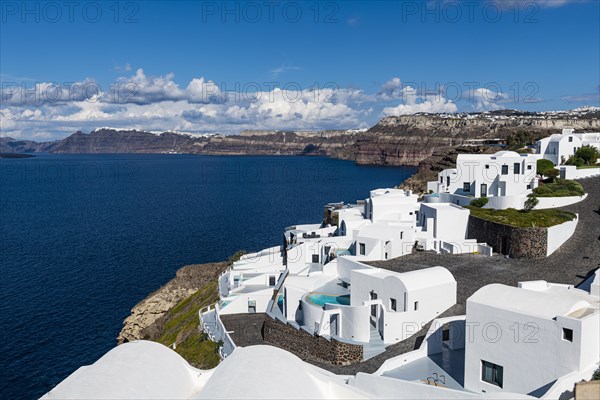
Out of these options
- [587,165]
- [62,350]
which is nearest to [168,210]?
[62,350]

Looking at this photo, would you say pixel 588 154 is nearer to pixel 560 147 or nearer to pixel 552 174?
pixel 560 147

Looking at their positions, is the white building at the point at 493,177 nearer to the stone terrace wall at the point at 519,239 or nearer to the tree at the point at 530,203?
the tree at the point at 530,203

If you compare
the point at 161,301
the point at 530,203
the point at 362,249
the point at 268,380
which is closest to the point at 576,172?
the point at 530,203

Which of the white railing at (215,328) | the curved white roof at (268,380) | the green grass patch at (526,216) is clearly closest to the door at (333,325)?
the white railing at (215,328)

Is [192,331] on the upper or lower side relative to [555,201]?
lower

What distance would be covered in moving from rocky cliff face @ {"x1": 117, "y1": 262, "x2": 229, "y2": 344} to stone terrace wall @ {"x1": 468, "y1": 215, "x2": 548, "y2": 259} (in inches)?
840

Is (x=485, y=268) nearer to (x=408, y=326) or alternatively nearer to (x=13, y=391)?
(x=408, y=326)

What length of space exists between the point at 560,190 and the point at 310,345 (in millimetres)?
24081

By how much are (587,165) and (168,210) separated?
6577cm

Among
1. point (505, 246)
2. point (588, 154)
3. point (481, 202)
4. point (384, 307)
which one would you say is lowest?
point (384, 307)

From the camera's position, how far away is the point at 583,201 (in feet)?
120

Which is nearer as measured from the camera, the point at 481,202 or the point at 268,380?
the point at 268,380

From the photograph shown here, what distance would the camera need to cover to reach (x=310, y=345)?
23.5 metres

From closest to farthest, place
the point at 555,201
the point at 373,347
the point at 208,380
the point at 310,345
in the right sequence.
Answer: the point at 208,380, the point at 373,347, the point at 310,345, the point at 555,201
